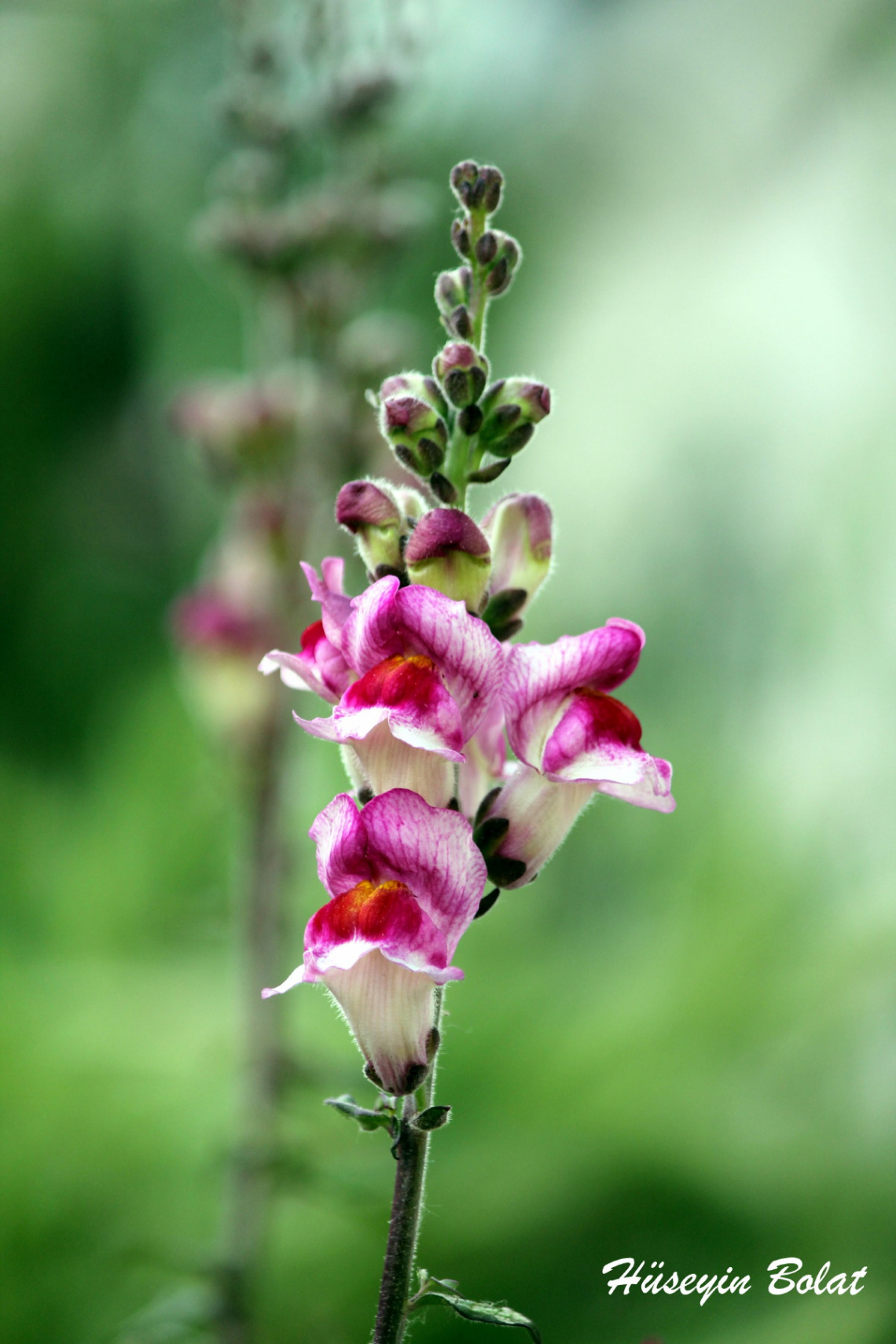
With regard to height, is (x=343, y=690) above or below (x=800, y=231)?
below

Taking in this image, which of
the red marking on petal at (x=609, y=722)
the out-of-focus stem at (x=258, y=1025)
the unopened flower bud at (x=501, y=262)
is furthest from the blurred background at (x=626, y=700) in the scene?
the unopened flower bud at (x=501, y=262)

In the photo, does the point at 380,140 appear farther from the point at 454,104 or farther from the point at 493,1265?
the point at 454,104

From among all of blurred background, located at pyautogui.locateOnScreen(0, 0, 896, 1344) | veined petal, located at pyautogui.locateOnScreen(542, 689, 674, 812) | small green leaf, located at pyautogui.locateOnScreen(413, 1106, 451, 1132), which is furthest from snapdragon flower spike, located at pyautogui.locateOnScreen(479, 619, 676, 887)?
blurred background, located at pyautogui.locateOnScreen(0, 0, 896, 1344)

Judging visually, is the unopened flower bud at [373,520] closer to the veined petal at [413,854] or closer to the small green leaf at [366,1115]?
the veined petal at [413,854]

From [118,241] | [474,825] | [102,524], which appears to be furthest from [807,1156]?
[118,241]

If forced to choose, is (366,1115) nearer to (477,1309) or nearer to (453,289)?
(477,1309)

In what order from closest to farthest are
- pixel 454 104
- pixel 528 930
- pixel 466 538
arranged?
pixel 466 538 < pixel 528 930 < pixel 454 104
